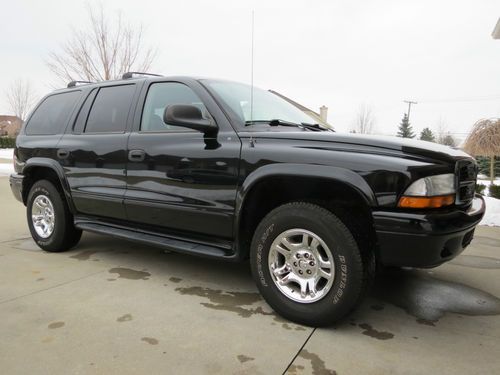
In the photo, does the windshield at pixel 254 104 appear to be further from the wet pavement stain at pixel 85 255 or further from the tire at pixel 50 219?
the wet pavement stain at pixel 85 255

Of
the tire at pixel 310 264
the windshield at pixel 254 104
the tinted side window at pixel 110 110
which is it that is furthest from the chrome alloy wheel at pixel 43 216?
the tire at pixel 310 264

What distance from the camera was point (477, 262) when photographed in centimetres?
439

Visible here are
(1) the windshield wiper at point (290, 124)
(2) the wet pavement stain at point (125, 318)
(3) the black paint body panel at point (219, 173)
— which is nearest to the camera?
(3) the black paint body panel at point (219, 173)

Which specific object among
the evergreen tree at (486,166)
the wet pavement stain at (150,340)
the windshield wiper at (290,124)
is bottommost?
the evergreen tree at (486,166)

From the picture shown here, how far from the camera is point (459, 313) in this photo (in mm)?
3025

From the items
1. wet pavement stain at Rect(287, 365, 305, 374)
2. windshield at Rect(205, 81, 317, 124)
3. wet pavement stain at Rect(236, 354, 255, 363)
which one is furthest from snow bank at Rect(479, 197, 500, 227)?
wet pavement stain at Rect(236, 354, 255, 363)

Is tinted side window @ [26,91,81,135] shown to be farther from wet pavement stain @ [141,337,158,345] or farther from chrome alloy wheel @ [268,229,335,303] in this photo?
chrome alloy wheel @ [268,229,335,303]

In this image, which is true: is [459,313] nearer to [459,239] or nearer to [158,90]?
[459,239]

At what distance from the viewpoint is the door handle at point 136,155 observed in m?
3.50

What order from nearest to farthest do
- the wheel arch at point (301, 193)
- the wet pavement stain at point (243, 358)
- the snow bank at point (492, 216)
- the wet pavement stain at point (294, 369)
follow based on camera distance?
the wet pavement stain at point (294, 369) < the wet pavement stain at point (243, 358) < the wheel arch at point (301, 193) < the snow bank at point (492, 216)

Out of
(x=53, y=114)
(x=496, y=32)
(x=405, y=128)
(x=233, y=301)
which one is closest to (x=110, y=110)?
(x=53, y=114)

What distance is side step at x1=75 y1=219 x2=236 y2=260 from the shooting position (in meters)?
3.11

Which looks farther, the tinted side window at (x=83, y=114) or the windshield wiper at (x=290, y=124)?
the tinted side window at (x=83, y=114)

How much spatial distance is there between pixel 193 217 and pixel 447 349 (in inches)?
76.3
